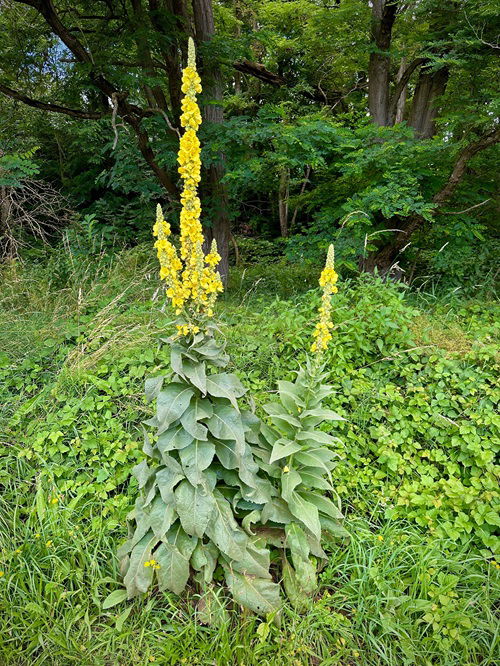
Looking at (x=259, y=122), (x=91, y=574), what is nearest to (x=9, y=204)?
(x=259, y=122)

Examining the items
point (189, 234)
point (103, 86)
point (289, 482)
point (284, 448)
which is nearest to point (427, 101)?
point (103, 86)

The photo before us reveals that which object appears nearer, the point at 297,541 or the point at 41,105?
the point at 297,541

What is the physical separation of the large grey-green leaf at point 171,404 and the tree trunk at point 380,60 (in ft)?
17.1

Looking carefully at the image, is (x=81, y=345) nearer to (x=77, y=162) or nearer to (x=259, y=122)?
(x=259, y=122)

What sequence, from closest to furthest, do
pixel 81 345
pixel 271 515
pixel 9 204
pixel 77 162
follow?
pixel 271 515 → pixel 81 345 → pixel 9 204 → pixel 77 162

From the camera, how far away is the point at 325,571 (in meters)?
2.25

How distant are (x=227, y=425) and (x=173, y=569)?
2.63 feet

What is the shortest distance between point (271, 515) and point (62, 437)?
5.27 feet

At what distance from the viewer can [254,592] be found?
6.56 ft

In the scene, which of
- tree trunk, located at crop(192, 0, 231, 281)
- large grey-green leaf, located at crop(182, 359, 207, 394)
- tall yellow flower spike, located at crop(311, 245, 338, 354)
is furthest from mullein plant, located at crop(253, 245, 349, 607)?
tree trunk, located at crop(192, 0, 231, 281)

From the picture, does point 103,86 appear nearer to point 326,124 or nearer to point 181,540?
point 326,124

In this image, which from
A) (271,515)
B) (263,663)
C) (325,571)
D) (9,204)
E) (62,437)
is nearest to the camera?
(263,663)

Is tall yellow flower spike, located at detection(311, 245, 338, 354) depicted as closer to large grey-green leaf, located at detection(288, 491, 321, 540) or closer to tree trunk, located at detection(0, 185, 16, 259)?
large grey-green leaf, located at detection(288, 491, 321, 540)

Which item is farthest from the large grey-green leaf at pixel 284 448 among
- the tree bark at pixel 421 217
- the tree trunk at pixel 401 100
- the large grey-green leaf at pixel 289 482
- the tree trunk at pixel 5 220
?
the tree trunk at pixel 401 100
